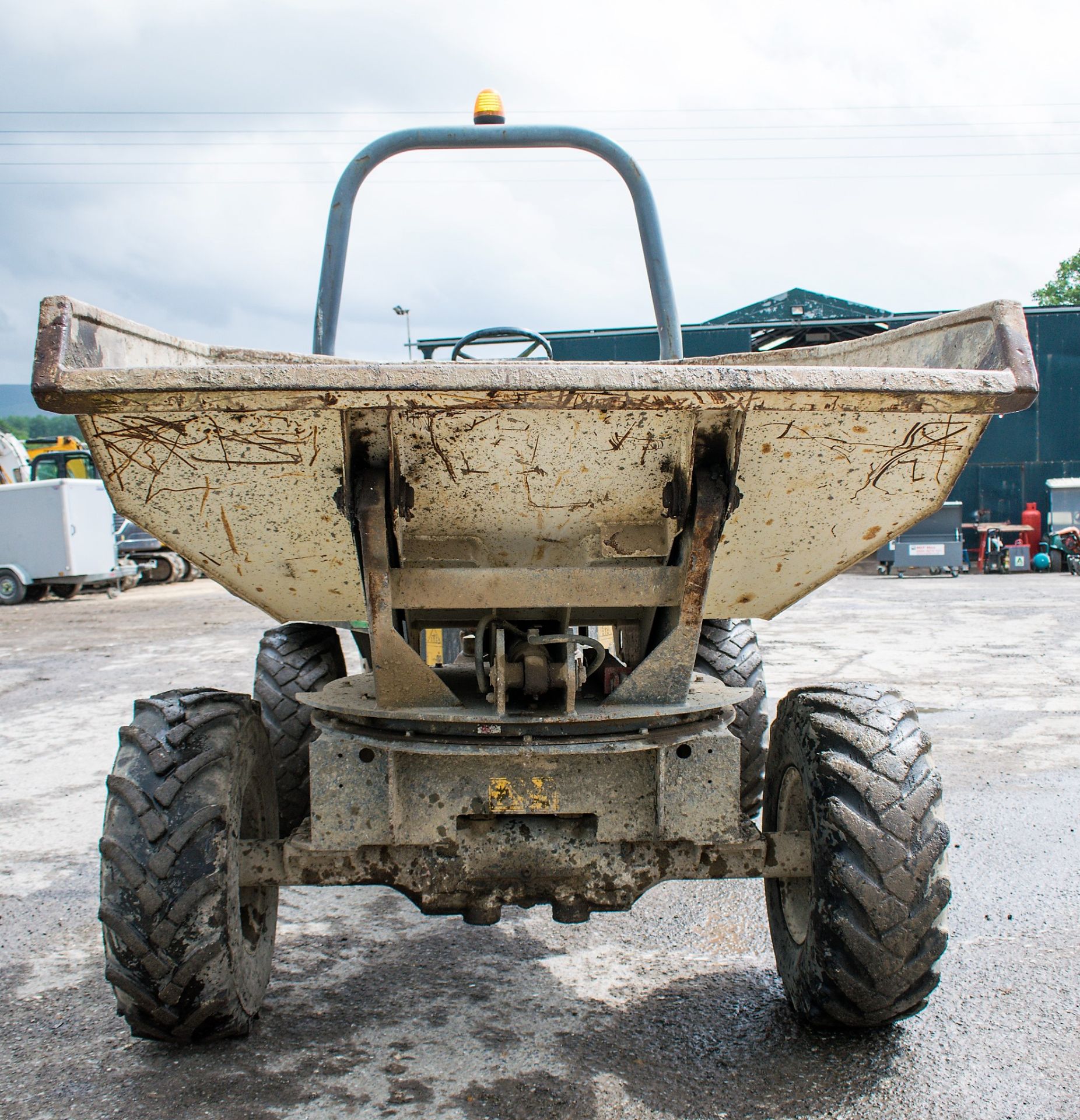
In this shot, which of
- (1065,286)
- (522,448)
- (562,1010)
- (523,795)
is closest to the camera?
(522,448)

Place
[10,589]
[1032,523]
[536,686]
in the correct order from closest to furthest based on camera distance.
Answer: [536,686]
[10,589]
[1032,523]

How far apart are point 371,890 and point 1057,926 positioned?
2307mm

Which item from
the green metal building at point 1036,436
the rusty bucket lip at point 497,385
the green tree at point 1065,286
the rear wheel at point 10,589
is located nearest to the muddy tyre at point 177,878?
the rusty bucket lip at point 497,385

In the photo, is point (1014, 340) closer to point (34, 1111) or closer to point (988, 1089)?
point (988, 1089)

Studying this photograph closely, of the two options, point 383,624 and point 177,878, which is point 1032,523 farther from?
point 177,878

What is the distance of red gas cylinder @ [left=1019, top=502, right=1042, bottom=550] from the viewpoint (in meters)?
18.9

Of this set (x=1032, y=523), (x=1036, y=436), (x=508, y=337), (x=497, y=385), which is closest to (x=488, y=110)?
(x=508, y=337)

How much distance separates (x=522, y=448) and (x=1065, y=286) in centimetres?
5153

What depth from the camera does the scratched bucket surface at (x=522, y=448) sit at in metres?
1.95

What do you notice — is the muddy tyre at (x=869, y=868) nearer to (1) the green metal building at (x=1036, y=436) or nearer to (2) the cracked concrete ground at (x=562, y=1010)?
(2) the cracked concrete ground at (x=562, y=1010)

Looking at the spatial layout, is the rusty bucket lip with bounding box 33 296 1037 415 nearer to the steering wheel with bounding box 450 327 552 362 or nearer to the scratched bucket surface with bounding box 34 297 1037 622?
the scratched bucket surface with bounding box 34 297 1037 622

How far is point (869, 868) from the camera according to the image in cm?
225

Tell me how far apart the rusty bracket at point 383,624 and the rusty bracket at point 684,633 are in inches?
17.9

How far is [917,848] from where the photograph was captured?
227 cm
